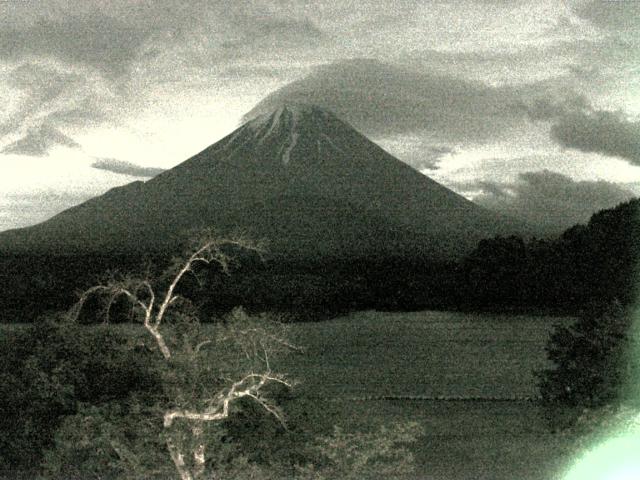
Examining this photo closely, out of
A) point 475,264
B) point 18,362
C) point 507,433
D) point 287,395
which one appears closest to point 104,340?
point 18,362

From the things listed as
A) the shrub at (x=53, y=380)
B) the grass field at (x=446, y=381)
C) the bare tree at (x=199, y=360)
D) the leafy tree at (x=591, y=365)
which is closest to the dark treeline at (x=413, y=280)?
the grass field at (x=446, y=381)

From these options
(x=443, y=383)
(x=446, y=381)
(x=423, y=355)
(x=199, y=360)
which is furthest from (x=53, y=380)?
(x=423, y=355)

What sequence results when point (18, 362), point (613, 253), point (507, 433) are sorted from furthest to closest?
point (613, 253)
point (507, 433)
point (18, 362)

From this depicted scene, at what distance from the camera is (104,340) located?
12.0m

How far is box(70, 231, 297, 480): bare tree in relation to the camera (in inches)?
321

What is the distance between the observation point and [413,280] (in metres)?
63.1

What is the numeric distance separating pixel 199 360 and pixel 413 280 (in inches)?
2152

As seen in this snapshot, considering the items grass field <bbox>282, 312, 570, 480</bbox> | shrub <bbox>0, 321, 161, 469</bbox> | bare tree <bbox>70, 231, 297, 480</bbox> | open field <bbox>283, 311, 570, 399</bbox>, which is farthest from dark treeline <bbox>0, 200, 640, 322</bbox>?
bare tree <bbox>70, 231, 297, 480</bbox>

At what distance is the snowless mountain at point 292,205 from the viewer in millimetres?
66000

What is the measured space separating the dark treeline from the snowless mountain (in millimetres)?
3819

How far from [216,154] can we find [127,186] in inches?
332

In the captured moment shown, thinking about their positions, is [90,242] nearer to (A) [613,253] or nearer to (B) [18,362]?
(A) [613,253]

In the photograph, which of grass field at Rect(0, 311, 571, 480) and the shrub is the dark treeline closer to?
grass field at Rect(0, 311, 571, 480)

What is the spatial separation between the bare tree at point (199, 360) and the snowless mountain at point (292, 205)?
53014 mm
